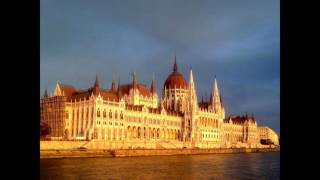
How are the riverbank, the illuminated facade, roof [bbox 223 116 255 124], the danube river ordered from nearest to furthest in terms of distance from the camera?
the danube river → the riverbank → roof [bbox 223 116 255 124] → the illuminated facade

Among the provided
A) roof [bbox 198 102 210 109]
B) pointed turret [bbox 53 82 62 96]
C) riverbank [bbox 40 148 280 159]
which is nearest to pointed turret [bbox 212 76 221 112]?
roof [bbox 198 102 210 109]

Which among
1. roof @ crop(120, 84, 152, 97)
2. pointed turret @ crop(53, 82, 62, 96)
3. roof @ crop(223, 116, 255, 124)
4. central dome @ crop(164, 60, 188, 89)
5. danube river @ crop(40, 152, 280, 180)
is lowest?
danube river @ crop(40, 152, 280, 180)

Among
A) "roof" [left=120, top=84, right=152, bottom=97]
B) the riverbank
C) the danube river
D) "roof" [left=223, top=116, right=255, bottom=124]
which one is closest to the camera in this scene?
the danube river

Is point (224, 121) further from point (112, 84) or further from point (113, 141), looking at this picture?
point (113, 141)

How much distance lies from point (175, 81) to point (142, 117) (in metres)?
28.3

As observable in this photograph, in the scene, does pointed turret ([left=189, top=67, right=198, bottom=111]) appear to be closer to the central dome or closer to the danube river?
the central dome

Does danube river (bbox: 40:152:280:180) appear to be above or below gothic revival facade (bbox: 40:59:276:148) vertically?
below

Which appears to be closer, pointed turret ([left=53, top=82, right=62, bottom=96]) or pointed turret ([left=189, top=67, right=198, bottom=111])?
pointed turret ([left=53, top=82, right=62, bottom=96])

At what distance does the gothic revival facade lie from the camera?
224 ft

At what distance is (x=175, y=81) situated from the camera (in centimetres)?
10544
